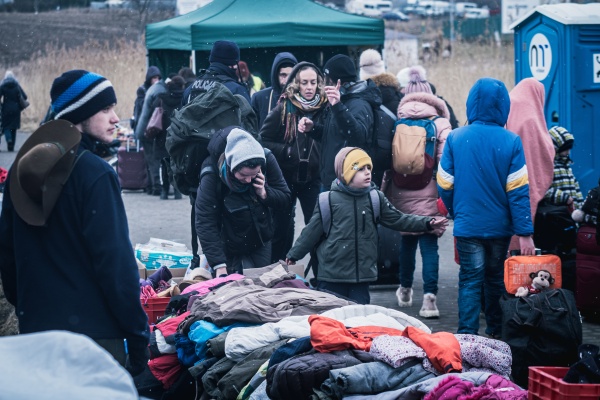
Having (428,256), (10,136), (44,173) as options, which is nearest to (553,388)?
(44,173)

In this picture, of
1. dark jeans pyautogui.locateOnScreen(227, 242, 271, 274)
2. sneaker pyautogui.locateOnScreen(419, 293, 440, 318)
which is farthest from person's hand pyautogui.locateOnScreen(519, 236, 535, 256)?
dark jeans pyautogui.locateOnScreen(227, 242, 271, 274)

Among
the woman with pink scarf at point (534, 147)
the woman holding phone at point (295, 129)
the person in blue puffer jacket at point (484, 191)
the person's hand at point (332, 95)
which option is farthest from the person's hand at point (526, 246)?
the woman holding phone at point (295, 129)

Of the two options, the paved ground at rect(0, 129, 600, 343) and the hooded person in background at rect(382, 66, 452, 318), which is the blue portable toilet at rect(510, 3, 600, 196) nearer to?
the hooded person in background at rect(382, 66, 452, 318)

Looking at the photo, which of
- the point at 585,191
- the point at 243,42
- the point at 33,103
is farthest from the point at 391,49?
the point at 585,191

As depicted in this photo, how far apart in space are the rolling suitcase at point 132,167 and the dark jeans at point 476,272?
10.9 m

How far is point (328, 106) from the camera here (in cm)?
896

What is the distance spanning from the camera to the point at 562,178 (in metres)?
8.20

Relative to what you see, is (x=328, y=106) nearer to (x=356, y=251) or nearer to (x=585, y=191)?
(x=356, y=251)

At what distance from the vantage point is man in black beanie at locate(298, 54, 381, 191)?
27.9 ft

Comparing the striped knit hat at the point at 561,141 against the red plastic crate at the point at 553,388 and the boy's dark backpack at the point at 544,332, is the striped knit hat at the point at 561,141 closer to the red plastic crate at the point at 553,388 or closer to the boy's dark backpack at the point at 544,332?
the boy's dark backpack at the point at 544,332

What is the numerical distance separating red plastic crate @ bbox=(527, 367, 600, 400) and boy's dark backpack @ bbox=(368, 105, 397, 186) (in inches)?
157

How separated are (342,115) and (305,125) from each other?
1.33 ft

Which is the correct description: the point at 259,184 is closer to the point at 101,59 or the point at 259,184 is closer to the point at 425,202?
the point at 425,202

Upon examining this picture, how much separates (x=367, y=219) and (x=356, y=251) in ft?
0.79
